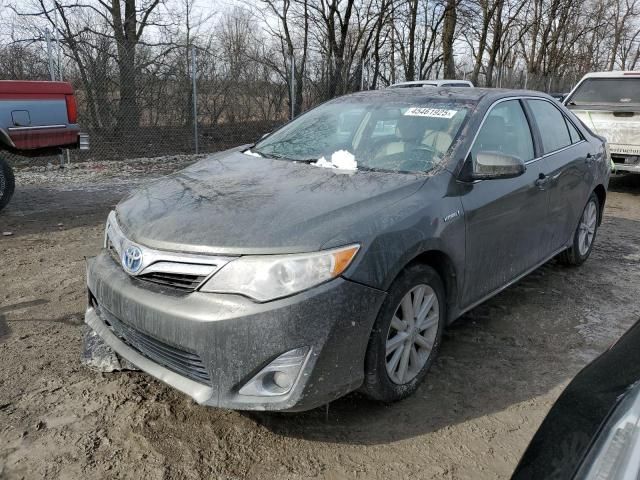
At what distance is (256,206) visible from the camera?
2.54 meters

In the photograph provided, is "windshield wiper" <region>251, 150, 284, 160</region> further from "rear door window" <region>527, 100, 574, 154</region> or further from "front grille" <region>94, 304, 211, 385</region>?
"rear door window" <region>527, 100, 574, 154</region>

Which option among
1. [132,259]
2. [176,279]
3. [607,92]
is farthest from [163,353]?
[607,92]

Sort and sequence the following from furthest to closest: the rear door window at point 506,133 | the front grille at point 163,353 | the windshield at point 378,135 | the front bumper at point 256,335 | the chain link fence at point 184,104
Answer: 1. the chain link fence at point 184,104
2. the rear door window at point 506,133
3. the windshield at point 378,135
4. the front grille at point 163,353
5. the front bumper at point 256,335

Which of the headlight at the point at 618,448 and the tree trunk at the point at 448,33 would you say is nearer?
the headlight at the point at 618,448

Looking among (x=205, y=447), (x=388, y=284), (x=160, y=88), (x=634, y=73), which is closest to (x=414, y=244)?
(x=388, y=284)

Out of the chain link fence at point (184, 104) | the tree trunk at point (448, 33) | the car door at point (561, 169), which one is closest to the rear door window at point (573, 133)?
the car door at point (561, 169)

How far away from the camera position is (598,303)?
413 centimetres

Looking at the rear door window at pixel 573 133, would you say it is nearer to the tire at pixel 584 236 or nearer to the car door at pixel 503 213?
the tire at pixel 584 236

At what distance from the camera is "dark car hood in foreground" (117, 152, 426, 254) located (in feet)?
7.44

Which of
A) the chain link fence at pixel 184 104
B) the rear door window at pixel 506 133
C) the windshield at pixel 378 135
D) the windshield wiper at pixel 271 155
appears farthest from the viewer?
the chain link fence at pixel 184 104

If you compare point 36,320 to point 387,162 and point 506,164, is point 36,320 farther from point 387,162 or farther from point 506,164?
point 506,164

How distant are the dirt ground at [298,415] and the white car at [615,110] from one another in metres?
4.83

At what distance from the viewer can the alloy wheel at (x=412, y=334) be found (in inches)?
101

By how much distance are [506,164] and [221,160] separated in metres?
1.83
